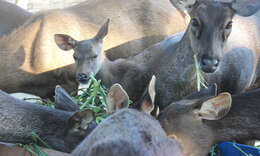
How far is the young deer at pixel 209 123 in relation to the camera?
2.04 metres

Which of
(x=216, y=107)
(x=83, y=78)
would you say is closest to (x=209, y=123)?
(x=216, y=107)

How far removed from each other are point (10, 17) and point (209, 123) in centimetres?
328

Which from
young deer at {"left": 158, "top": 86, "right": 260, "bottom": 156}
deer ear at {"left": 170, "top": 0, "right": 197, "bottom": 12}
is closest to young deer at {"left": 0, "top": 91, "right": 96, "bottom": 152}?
young deer at {"left": 158, "top": 86, "right": 260, "bottom": 156}

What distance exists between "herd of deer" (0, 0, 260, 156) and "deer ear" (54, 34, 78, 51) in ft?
0.04

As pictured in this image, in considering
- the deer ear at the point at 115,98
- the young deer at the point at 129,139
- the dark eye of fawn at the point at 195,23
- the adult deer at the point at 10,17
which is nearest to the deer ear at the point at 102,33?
the adult deer at the point at 10,17

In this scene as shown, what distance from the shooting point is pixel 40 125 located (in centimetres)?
223

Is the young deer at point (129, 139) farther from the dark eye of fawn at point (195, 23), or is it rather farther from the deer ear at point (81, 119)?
the dark eye of fawn at point (195, 23)

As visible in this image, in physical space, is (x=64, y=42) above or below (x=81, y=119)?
below

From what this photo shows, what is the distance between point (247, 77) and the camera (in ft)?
10.3

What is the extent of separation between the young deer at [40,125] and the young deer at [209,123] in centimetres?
57

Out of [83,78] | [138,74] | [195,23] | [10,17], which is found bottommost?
[83,78]

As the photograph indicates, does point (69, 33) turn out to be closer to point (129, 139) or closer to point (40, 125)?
point (40, 125)

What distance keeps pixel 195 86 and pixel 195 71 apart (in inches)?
5.2

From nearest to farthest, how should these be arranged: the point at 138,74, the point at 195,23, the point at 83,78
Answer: the point at 195,23
the point at 138,74
the point at 83,78
